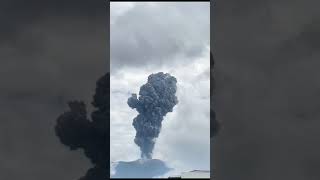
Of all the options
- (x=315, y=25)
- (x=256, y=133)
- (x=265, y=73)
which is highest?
(x=315, y=25)

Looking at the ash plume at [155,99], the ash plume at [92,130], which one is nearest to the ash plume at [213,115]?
the ash plume at [92,130]

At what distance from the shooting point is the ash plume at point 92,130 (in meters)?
17.7

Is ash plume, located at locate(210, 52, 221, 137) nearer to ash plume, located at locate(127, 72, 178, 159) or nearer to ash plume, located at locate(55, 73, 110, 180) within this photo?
ash plume, located at locate(55, 73, 110, 180)

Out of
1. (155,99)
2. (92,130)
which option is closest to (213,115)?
(92,130)

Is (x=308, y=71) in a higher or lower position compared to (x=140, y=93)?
lower

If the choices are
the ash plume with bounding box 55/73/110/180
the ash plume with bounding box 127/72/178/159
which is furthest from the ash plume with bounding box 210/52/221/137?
the ash plume with bounding box 127/72/178/159

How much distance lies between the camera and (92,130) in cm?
1877

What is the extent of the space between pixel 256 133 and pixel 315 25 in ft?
14.2

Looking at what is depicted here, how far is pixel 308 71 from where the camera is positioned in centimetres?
1706

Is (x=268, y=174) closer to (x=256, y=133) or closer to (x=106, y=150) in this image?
(x=256, y=133)

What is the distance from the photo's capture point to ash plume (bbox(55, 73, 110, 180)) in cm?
1766

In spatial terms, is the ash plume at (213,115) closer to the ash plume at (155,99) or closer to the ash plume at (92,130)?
the ash plume at (92,130)

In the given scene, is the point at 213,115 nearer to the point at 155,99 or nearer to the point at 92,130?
the point at 92,130

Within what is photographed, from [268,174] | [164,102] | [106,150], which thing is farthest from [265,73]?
[164,102]
